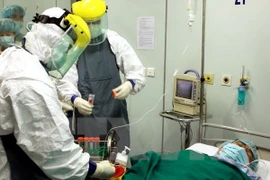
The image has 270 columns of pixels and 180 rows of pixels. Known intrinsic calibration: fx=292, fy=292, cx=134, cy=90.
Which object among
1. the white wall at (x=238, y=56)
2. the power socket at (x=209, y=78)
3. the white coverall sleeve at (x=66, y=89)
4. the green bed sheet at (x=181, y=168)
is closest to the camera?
the green bed sheet at (x=181, y=168)

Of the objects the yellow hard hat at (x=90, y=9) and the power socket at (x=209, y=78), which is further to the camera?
the power socket at (x=209, y=78)

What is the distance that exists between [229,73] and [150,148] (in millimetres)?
1137

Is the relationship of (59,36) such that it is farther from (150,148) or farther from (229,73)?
(150,148)

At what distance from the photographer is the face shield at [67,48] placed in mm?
1192

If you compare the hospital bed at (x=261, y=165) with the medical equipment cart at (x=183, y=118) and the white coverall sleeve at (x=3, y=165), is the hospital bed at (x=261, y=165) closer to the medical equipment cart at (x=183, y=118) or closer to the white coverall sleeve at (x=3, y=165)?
the medical equipment cart at (x=183, y=118)

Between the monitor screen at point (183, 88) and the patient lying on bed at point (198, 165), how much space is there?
632mm

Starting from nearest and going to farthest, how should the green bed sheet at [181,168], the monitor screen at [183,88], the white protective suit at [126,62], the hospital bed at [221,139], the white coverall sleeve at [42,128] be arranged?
the white coverall sleeve at [42,128] → the green bed sheet at [181,168] → the hospital bed at [221,139] → the white protective suit at [126,62] → the monitor screen at [183,88]

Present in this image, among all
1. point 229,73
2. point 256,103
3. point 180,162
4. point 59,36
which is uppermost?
point 59,36

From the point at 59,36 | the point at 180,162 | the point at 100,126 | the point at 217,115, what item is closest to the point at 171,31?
the point at 217,115

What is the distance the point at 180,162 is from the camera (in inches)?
64.7

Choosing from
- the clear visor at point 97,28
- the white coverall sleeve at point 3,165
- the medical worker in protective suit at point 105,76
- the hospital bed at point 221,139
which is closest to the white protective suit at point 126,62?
the medical worker in protective suit at point 105,76

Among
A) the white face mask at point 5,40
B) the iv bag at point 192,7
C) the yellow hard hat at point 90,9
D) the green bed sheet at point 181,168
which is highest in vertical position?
the iv bag at point 192,7

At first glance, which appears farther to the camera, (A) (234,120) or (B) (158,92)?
(B) (158,92)

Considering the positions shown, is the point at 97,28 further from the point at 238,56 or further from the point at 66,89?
the point at 238,56
